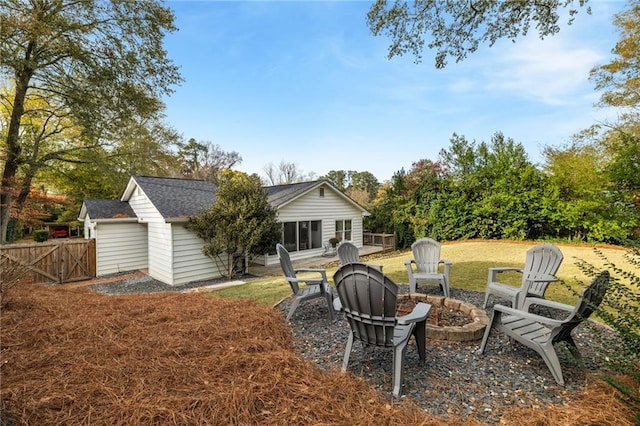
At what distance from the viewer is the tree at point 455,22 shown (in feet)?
18.1

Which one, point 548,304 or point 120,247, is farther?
point 120,247

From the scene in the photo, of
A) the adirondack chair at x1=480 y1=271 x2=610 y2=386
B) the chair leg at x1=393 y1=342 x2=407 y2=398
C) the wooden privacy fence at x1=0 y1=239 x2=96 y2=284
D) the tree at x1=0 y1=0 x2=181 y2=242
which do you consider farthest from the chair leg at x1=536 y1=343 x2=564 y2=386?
the tree at x1=0 y1=0 x2=181 y2=242

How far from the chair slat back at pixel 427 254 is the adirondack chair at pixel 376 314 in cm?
322

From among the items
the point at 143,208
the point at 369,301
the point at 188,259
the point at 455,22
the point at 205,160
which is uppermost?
the point at 205,160

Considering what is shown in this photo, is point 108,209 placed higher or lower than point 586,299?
higher

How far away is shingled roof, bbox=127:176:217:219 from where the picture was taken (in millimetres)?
9344

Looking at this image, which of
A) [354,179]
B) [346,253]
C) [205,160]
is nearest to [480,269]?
[346,253]

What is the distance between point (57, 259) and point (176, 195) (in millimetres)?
4124

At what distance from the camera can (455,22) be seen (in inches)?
237

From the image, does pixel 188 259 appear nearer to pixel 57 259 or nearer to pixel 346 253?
pixel 57 259

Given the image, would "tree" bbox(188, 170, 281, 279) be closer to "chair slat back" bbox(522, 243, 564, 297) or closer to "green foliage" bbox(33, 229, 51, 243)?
"chair slat back" bbox(522, 243, 564, 297)

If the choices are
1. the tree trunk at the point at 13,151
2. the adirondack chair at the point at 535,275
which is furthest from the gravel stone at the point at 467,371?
the tree trunk at the point at 13,151

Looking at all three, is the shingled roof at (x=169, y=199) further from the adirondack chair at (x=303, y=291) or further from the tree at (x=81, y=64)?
the adirondack chair at (x=303, y=291)

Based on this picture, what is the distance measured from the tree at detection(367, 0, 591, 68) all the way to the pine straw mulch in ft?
20.7
